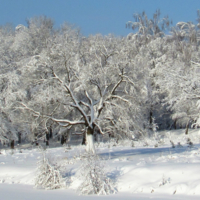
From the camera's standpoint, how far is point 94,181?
8250 mm

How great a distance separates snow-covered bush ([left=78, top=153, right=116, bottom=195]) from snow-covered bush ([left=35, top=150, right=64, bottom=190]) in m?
0.93

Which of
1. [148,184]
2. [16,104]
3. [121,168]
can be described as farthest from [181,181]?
[16,104]

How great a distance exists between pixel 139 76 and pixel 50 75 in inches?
173

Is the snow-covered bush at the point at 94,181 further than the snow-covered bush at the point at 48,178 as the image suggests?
No

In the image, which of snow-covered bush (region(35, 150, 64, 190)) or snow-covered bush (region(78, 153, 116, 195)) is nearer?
snow-covered bush (region(78, 153, 116, 195))

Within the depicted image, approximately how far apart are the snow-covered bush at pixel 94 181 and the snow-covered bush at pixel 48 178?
3.04 ft

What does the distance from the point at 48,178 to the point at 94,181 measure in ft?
5.35

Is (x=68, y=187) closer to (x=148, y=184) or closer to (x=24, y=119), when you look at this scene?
(x=148, y=184)

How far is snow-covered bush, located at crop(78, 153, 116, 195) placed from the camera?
8.09m

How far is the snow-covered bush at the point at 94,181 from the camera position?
809 cm

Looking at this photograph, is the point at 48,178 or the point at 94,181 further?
the point at 48,178

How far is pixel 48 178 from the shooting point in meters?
A: 8.99

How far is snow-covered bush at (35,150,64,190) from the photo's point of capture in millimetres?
8914

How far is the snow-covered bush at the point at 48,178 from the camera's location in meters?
8.91
